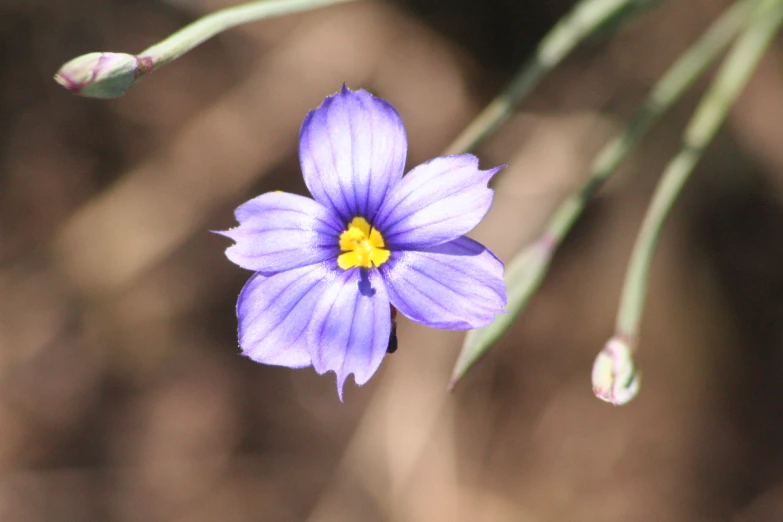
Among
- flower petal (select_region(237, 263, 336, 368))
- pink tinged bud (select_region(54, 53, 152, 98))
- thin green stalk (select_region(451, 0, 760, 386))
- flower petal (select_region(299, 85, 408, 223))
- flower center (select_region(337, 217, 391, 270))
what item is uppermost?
thin green stalk (select_region(451, 0, 760, 386))

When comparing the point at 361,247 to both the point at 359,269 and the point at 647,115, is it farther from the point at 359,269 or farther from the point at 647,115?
the point at 647,115

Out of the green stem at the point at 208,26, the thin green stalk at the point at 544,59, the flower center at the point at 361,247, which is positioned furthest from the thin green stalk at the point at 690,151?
the green stem at the point at 208,26

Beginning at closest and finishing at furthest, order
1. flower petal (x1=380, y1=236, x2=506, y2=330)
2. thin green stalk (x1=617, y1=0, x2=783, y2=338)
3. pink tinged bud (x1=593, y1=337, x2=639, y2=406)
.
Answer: flower petal (x1=380, y1=236, x2=506, y2=330)
pink tinged bud (x1=593, y1=337, x2=639, y2=406)
thin green stalk (x1=617, y1=0, x2=783, y2=338)

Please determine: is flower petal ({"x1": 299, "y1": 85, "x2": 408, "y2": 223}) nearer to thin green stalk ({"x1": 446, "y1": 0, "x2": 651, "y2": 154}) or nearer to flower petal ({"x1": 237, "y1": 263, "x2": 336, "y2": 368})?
flower petal ({"x1": 237, "y1": 263, "x2": 336, "y2": 368})

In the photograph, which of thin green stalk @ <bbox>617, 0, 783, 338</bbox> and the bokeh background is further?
the bokeh background

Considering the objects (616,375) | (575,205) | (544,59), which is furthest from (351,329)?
(544,59)

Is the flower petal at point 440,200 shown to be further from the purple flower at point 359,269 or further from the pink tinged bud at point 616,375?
the pink tinged bud at point 616,375

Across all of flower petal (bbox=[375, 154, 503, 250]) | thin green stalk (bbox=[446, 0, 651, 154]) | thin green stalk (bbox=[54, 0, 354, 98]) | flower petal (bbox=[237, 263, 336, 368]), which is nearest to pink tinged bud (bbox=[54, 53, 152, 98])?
thin green stalk (bbox=[54, 0, 354, 98])
